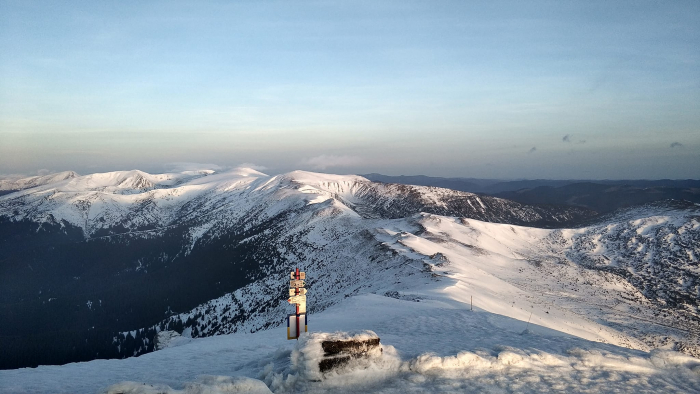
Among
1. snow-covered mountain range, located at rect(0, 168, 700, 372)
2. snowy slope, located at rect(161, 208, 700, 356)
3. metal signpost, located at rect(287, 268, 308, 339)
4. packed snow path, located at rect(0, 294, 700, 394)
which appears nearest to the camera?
packed snow path, located at rect(0, 294, 700, 394)

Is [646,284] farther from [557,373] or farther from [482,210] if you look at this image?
[482,210]

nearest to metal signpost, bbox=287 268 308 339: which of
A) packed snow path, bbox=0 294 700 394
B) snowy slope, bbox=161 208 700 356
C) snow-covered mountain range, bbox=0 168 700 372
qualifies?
packed snow path, bbox=0 294 700 394

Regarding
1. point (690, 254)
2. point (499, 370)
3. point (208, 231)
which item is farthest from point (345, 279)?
point (208, 231)

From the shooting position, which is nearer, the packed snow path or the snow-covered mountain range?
the packed snow path

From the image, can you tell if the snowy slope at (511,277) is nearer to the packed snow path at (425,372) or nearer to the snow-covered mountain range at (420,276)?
the snow-covered mountain range at (420,276)

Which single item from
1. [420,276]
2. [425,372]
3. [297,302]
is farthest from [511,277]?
[425,372]

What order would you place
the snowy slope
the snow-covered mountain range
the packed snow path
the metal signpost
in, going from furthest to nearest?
the snow-covered mountain range → the snowy slope → the metal signpost → the packed snow path

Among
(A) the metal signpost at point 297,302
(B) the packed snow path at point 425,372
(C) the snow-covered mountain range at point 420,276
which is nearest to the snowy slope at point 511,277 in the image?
(C) the snow-covered mountain range at point 420,276

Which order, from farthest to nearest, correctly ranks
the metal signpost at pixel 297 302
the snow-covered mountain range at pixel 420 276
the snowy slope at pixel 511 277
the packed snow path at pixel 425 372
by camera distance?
the snow-covered mountain range at pixel 420 276 < the snowy slope at pixel 511 277 < the metal signpost at pixel 297 302 < the packed snow path at pixel 425 372

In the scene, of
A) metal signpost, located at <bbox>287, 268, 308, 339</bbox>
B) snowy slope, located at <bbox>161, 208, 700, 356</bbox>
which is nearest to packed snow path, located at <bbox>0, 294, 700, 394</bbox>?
metal signpost, located at <bbox>287, 268, 308, 339</bbox>

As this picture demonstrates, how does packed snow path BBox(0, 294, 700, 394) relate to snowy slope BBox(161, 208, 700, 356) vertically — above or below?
above

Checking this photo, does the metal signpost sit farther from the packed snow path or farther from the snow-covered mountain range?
the snow-covered mountain range
